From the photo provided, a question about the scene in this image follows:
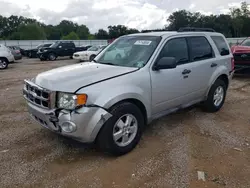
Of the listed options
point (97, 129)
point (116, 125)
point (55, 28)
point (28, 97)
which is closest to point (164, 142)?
point (116, 125)

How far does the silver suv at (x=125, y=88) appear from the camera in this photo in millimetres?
3314

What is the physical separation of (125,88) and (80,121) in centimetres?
78

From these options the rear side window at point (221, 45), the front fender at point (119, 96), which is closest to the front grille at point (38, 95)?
the front fender at point (119, 96)

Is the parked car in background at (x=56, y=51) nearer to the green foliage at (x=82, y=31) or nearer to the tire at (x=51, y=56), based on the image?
the tire at (x=51, y=56)

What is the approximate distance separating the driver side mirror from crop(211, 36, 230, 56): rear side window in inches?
78.1

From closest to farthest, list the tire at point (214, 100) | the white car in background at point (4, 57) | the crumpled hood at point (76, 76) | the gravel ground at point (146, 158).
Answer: the gravel ground at point (146, 158), the crumpled hood at point (76, 76), the tire at point (214, 100), the white car in background at point (4, 57)

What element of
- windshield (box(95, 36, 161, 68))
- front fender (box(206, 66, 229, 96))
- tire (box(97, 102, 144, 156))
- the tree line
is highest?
the tree line

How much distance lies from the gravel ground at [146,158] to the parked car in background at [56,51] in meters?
17.8

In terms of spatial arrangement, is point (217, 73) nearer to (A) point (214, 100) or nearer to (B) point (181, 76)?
(A) point (214, 100)

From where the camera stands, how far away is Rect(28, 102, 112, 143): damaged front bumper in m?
3.25

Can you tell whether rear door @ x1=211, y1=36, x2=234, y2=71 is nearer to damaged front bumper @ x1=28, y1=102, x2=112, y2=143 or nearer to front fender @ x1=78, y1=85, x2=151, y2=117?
front fender @ x1=78, y1=85, x2=151, y2=117

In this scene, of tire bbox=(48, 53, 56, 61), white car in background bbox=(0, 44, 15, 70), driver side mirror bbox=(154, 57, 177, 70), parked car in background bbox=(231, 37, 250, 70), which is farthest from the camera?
tire bbox=(48, 53, 56, 61)

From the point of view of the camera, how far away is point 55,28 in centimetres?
10006

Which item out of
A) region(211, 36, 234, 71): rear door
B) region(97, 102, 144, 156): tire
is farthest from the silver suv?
region(211, 36, 234, 71): rear door
